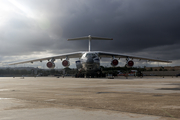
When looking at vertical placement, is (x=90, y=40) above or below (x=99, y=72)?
above

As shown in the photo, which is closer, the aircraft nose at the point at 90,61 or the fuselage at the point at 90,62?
the aircraft nose at the point at 90,61

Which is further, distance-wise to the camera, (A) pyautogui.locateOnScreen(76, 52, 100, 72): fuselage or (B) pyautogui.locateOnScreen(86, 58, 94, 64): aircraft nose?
(A) pyautogui.locateOnScreen(76, 52, 100, 72): fuselage

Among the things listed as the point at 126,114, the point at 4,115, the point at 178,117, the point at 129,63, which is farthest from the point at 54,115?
the point at 129,63

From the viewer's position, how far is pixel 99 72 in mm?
39500

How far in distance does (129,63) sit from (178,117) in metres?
33.7

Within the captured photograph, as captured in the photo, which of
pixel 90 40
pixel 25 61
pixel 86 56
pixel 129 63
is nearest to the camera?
pixel 86 56

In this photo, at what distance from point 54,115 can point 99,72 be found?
115 feet

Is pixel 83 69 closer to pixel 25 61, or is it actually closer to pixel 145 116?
pixel 25 61

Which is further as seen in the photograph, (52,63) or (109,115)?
(52,63)

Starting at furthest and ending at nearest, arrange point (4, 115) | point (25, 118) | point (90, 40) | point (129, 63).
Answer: point (90, 40)
point (129, 63)
point (4, 115)
point (25, 118)

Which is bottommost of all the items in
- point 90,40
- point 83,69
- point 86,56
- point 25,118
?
point 25,118

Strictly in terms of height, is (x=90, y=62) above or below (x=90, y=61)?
below

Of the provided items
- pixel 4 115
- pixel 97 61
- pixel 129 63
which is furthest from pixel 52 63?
pixel 4 115

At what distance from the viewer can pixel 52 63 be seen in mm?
39219
